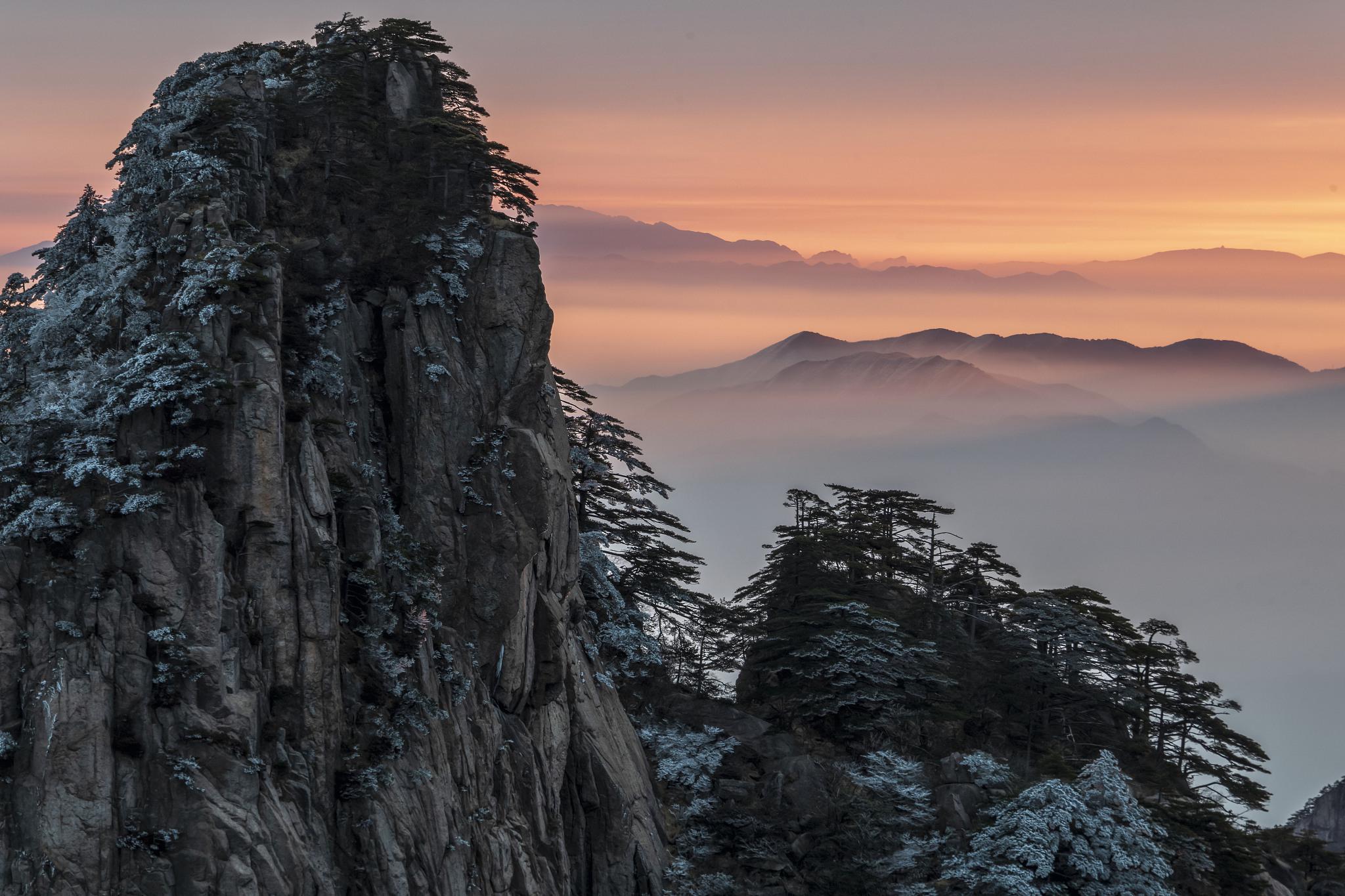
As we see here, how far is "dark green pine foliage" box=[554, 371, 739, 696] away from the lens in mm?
55156

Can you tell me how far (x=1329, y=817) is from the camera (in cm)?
7800

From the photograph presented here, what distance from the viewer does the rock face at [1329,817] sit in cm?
7656

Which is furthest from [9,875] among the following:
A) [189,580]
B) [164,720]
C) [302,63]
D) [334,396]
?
[302,63]

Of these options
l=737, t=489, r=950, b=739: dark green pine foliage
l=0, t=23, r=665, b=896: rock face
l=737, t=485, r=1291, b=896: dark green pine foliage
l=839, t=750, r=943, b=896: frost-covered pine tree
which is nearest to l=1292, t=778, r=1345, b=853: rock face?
l=737, t=485, r=1291, b=896: dark green pine foliage

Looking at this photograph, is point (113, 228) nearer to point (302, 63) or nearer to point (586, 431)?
point (302, 63)

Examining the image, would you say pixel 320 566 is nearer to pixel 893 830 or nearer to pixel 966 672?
pixel 893 830

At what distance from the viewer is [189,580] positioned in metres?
30.8

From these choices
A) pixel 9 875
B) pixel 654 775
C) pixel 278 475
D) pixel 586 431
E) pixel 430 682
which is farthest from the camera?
pixel 586 431

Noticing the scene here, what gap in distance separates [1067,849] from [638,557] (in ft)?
77.9

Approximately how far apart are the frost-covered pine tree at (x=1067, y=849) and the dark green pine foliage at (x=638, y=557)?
1695cm

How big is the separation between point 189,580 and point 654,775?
2612 cm

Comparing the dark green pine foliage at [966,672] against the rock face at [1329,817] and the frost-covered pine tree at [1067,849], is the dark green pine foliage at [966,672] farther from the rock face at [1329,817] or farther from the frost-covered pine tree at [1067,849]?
the rock face at [1329,817]

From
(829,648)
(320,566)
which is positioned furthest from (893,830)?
(320,566)

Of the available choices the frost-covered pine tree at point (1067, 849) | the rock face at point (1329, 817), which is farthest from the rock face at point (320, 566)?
the rock face at point (1329, 817)
